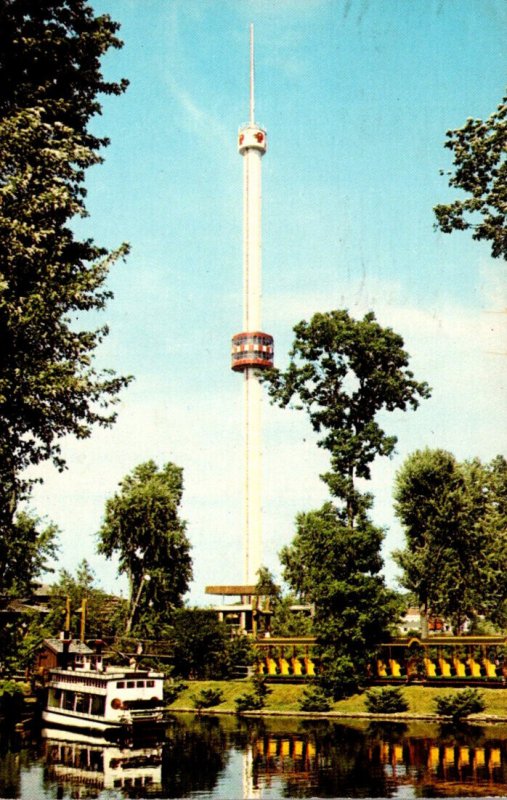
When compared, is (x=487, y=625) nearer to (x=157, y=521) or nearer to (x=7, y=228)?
(x=157, y=521)

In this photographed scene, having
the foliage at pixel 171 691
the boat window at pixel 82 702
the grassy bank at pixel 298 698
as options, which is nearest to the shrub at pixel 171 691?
the foliage at pixel 171 691

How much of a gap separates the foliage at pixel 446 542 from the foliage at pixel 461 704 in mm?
17462

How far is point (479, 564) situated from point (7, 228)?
51.4 m

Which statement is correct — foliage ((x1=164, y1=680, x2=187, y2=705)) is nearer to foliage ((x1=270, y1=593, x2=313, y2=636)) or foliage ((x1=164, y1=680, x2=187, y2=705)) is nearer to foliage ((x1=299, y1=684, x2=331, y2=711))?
foliage ((x1=299, y1=684, x2=331, y2=711))

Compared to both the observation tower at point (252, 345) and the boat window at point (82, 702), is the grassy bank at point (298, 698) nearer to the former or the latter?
the boat window at point (82, 702)

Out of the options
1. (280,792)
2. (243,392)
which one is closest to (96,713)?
(280,792)

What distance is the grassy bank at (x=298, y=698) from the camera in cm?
4700

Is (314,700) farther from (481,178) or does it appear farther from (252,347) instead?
(252,347)

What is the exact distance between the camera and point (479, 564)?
65750 millimetres

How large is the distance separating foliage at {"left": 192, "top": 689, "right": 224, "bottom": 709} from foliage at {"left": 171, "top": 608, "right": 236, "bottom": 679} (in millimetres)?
5941

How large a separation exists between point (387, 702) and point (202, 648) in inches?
780

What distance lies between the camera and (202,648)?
211ft

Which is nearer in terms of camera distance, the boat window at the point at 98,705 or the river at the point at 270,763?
the river at the point at 270,763

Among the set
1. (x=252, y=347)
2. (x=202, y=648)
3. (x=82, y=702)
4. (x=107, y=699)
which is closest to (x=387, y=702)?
(x=107, y=699)
